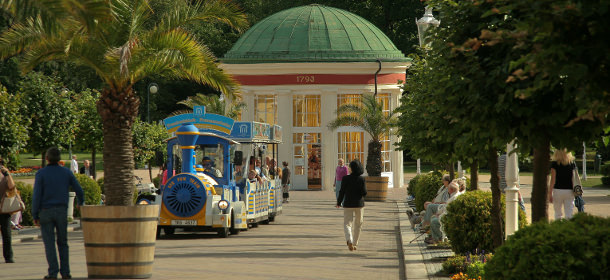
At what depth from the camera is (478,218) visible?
1315cm

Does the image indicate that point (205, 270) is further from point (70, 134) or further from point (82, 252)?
point (70, 134)

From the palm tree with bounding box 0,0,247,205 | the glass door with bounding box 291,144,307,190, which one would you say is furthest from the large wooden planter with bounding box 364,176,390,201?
the palm tree with bounding box 0,0,247,205

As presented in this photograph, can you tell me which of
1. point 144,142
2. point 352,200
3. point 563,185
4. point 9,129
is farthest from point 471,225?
point 144,142

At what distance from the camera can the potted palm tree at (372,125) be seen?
111 ft

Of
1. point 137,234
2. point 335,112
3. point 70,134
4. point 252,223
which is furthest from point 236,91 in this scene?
point 335,112

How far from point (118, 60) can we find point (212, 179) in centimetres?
645

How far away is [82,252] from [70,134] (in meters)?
13.3

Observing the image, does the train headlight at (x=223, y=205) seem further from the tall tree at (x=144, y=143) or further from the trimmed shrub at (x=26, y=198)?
the tall tree at (x=144, y=143)

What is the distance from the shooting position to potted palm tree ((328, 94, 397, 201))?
33.9 metres

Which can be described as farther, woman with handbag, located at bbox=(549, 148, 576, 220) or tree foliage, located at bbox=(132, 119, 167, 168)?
tree foliage, located at bbox=(132, 119, 167, 168)

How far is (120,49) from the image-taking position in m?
13.0

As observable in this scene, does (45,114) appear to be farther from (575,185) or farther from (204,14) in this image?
(575,185)

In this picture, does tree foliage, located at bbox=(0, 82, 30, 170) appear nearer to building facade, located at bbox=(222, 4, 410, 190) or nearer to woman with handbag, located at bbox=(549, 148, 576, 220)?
woman with handbag, located at bbox=(549, 148, 576, 220)

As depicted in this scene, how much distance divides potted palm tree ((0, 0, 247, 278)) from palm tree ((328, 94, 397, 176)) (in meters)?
20.5
